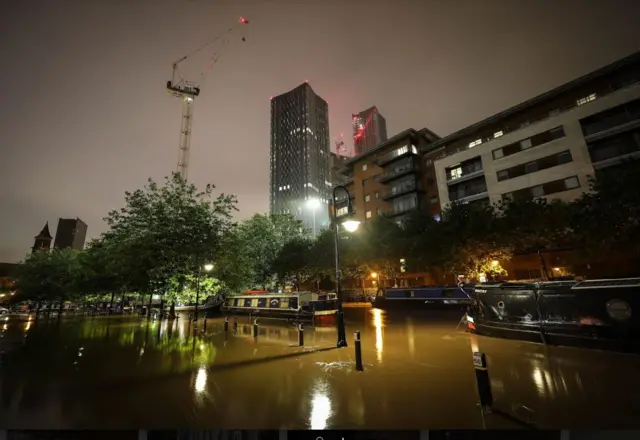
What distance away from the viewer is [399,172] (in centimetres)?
4631

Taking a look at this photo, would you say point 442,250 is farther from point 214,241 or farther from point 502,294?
point 214,241

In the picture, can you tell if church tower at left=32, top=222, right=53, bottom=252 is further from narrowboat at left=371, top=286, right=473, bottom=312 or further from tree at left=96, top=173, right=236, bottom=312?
narrowboat at left=371, top=286, right=473, bottom=312

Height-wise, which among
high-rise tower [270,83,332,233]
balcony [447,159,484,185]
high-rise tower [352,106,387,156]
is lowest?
balcony [447,159,484,185]

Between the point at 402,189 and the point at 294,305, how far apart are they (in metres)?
31.5

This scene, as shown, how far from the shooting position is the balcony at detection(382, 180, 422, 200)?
44.1 m

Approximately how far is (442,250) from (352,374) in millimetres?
22509

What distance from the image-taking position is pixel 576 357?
25.8 feet

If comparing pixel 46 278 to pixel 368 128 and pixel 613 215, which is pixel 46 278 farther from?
pixel 368 128

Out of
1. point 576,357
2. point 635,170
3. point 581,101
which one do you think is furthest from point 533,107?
point 576,357

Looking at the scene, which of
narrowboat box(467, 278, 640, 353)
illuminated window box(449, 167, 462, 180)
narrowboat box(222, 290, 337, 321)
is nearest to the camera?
narrowboat box(467, 278, 640, 353)

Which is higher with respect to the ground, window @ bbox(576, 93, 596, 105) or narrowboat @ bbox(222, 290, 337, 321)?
window @ bbox(576, 93, 596, 105)

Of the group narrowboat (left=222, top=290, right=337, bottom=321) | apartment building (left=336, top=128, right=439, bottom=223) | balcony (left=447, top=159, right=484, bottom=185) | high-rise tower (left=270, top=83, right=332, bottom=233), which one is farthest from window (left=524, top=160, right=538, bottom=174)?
high-rise tower (left=270, top=83, right=332, bottom=233)

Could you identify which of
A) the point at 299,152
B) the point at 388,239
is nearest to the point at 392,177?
the point at 388,239

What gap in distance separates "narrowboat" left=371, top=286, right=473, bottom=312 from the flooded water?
446 inches
